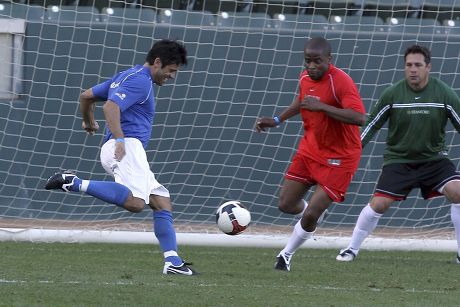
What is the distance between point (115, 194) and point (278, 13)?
17.9ft

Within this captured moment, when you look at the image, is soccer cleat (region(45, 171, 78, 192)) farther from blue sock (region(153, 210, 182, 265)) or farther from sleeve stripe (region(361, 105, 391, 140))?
sleeve stripe (region(361, 105, 391, 140))

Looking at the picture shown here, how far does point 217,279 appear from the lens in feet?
Result: 25.0

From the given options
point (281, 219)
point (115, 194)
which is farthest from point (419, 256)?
point (115, 194)

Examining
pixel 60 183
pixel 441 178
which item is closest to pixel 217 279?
pixel 60 183

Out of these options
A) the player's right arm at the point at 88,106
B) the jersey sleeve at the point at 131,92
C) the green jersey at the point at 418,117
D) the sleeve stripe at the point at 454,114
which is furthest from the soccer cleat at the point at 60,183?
the sleeve stripe at the point at 454,114

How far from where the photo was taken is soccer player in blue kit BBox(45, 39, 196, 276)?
748 cm

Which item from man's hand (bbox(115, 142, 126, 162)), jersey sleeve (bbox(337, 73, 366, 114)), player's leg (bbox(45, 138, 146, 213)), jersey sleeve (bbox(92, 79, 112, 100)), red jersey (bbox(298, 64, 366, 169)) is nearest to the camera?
man's hand (bbox(115, 142, 126, 162))

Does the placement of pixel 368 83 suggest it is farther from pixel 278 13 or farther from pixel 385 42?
pixel 278 13

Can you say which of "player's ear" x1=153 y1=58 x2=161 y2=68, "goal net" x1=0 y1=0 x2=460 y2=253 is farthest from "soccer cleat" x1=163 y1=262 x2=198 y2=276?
"goal net" x1=0 y1=0 x2=460 y2=253

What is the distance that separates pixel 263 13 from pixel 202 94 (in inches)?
46.7

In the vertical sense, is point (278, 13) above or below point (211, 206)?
above

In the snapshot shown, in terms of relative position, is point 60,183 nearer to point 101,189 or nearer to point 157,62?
point 101,189

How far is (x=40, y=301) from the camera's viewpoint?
618 centimetres

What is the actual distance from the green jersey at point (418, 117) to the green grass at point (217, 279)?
100 cm
